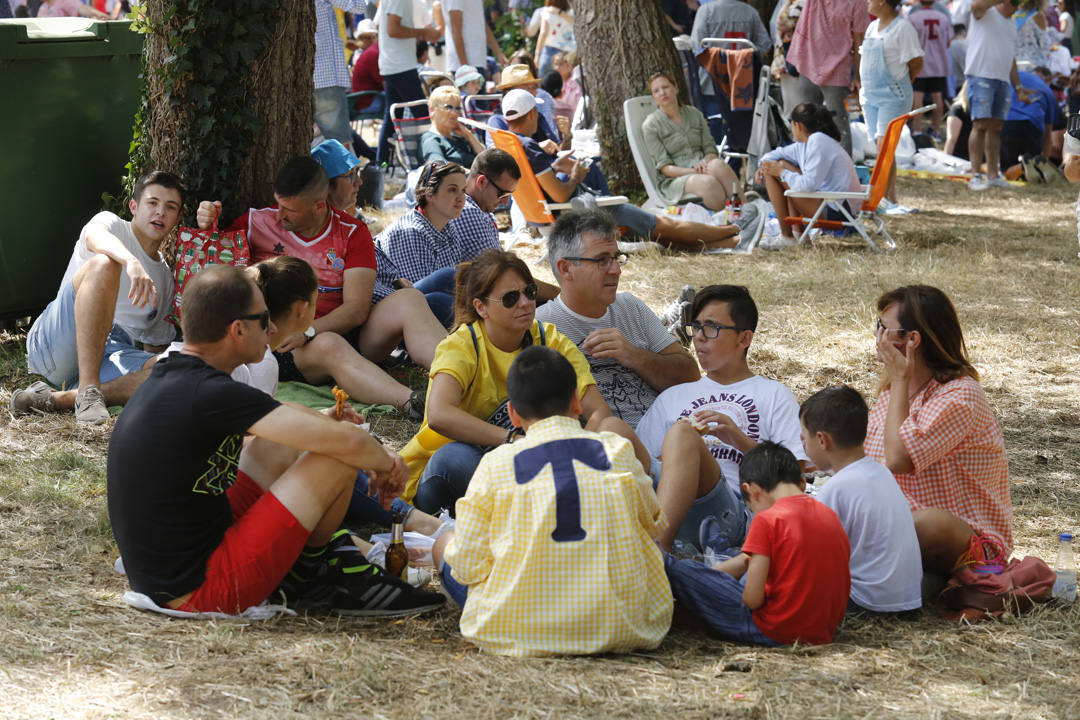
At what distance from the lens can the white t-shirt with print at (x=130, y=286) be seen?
219 inches

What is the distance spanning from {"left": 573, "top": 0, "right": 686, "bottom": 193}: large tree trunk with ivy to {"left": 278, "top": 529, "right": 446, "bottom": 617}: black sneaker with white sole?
812 cm

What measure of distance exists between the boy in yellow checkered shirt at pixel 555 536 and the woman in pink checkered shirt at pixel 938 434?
3.07ft

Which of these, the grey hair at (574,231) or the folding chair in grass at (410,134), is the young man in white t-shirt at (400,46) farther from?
the grey hair at (574,231)

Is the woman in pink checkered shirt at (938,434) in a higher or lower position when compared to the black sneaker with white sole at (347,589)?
higher

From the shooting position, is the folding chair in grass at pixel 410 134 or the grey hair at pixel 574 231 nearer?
the grey hair at pixel 574 231

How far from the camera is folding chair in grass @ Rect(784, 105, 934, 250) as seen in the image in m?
9.49

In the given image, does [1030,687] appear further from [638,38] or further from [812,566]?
[638,38]

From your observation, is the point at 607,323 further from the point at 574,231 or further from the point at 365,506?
the point at 365,506

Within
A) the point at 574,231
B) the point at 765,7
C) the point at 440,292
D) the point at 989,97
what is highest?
the point at 765,7

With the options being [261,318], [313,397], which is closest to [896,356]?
[261,318]

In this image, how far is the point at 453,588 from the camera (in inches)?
138

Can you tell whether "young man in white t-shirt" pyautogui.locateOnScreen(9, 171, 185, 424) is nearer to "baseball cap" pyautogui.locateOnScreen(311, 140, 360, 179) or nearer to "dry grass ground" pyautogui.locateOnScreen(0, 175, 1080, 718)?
"dry grass ground" pyautogui.locateOnScreen(0, 175, 1080, 718)

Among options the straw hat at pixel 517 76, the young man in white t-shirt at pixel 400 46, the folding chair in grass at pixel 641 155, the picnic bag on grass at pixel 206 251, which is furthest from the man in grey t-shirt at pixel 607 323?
the young man in white t-shirt at pixel 400 46

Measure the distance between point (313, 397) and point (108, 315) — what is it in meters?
0.98
